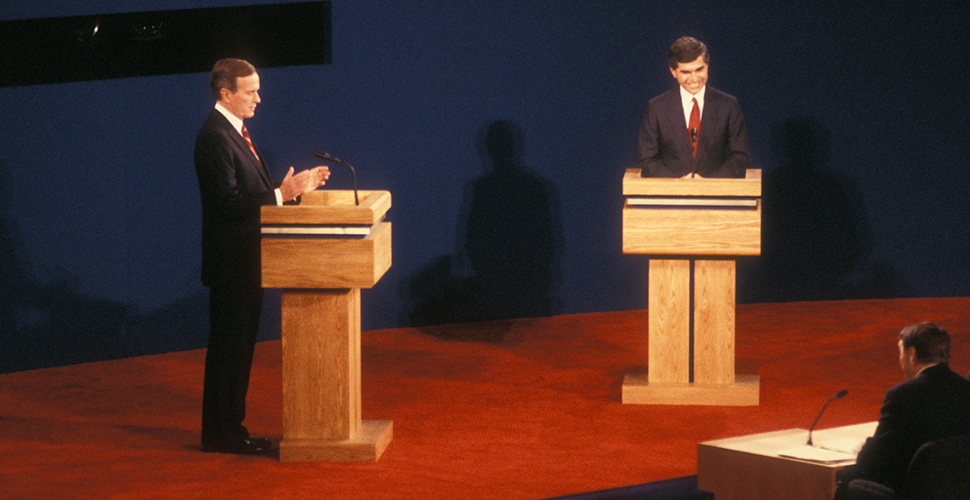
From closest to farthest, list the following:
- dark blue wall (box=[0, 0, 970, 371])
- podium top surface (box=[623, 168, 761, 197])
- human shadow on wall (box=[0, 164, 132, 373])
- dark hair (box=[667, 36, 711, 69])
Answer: podium top surface (box=[623, 168, 761, 197]), dark hair (box=[667, 36, 711, 69]), human shadow on wall (box=[0, 164, 132, 373]), dark blue wall (box=[0, 0, 970, 371])

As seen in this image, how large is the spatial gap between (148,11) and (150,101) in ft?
1.56

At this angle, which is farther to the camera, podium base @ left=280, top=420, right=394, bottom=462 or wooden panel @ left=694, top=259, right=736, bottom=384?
wooden panel @ left=694, top=259, right=736, bottom=384

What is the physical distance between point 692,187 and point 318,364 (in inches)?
71.2

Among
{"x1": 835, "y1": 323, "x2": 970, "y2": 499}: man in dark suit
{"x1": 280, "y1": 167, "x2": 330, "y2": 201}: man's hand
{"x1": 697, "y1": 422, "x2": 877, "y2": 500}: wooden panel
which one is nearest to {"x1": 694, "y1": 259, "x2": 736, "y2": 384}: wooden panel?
{"x1": 697, "y1": 422, "x2": 877, "y2": 500}: wooden panel

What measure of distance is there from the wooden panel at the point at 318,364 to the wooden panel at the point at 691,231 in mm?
1381

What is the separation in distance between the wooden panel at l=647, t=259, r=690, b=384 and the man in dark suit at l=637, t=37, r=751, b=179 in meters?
0.45

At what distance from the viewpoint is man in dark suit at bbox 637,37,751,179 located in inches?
218

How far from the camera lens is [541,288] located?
7414 millimetres

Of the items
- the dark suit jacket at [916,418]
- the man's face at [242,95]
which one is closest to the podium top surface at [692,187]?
the man's face at [242,95]

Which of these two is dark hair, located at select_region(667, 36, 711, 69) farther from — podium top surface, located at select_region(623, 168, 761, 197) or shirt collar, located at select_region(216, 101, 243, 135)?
shirt collar, located at select_region(216, 101, 243, 135)

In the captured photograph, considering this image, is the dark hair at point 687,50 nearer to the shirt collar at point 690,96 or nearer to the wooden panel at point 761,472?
the shirt collar at point 690,96

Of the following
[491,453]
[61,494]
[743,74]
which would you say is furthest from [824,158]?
[61,494]

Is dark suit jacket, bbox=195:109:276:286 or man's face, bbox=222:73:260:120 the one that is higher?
man's face, bbox=222:73:260:120

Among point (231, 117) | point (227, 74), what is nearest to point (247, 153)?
point (231, 117)
